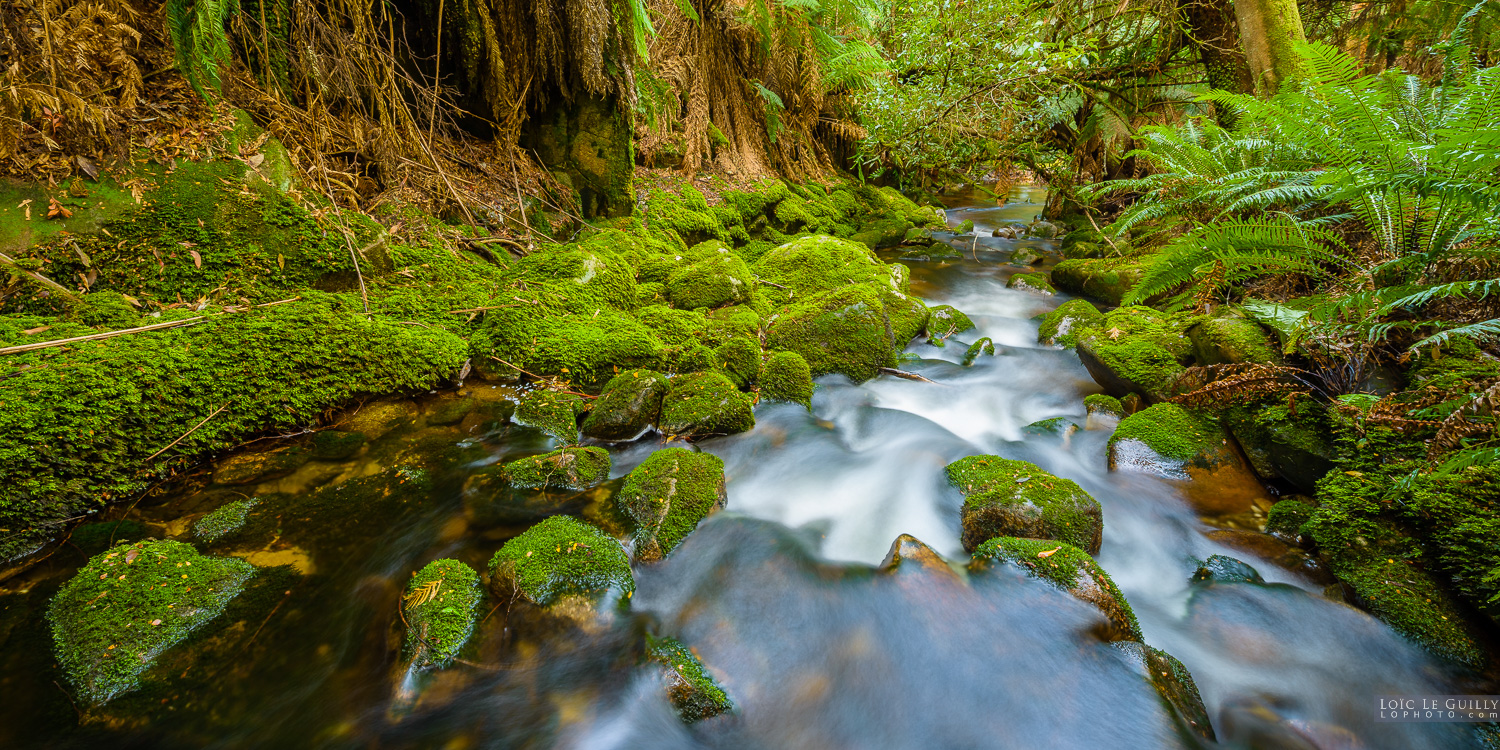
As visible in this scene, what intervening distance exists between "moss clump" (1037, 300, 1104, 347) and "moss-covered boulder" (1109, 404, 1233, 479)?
201cm

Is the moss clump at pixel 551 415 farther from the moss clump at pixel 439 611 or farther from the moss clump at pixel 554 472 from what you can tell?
the moss clump at pixel 439 611

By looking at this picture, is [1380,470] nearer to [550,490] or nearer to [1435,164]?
[1435,164]

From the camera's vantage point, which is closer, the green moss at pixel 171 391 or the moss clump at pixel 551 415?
the green moss at pixel 171 391

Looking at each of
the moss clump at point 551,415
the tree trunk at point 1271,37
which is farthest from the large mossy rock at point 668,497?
the tree trunk at point 1271,37

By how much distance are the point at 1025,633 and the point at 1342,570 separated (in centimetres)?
139

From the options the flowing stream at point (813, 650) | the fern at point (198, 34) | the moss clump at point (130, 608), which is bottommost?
the flowing stream at point (813, 650)

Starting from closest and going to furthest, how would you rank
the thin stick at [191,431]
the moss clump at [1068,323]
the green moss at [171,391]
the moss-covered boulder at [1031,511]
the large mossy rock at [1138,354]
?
the green moss at [171,391]
the thin stick at [191,431]
the moss-covered boulder at [1031,511]
the large mossy rock at [1138,354]
the moss clump at [1068,323]

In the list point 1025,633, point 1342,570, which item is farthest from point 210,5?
point 1342,570

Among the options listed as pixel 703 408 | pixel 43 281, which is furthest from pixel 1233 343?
pixel 43 281

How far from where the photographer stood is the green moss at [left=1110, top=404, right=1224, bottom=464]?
3.08 m

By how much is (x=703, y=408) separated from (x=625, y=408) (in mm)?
486

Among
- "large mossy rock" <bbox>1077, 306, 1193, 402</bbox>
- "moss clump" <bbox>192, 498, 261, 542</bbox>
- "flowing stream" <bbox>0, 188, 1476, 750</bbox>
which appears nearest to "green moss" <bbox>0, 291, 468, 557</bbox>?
"flowing stream" <bbox>0, 188, 1476, 750</bbox>

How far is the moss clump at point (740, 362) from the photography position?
401 centimetres

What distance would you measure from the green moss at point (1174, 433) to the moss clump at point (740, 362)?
7.90 feet
